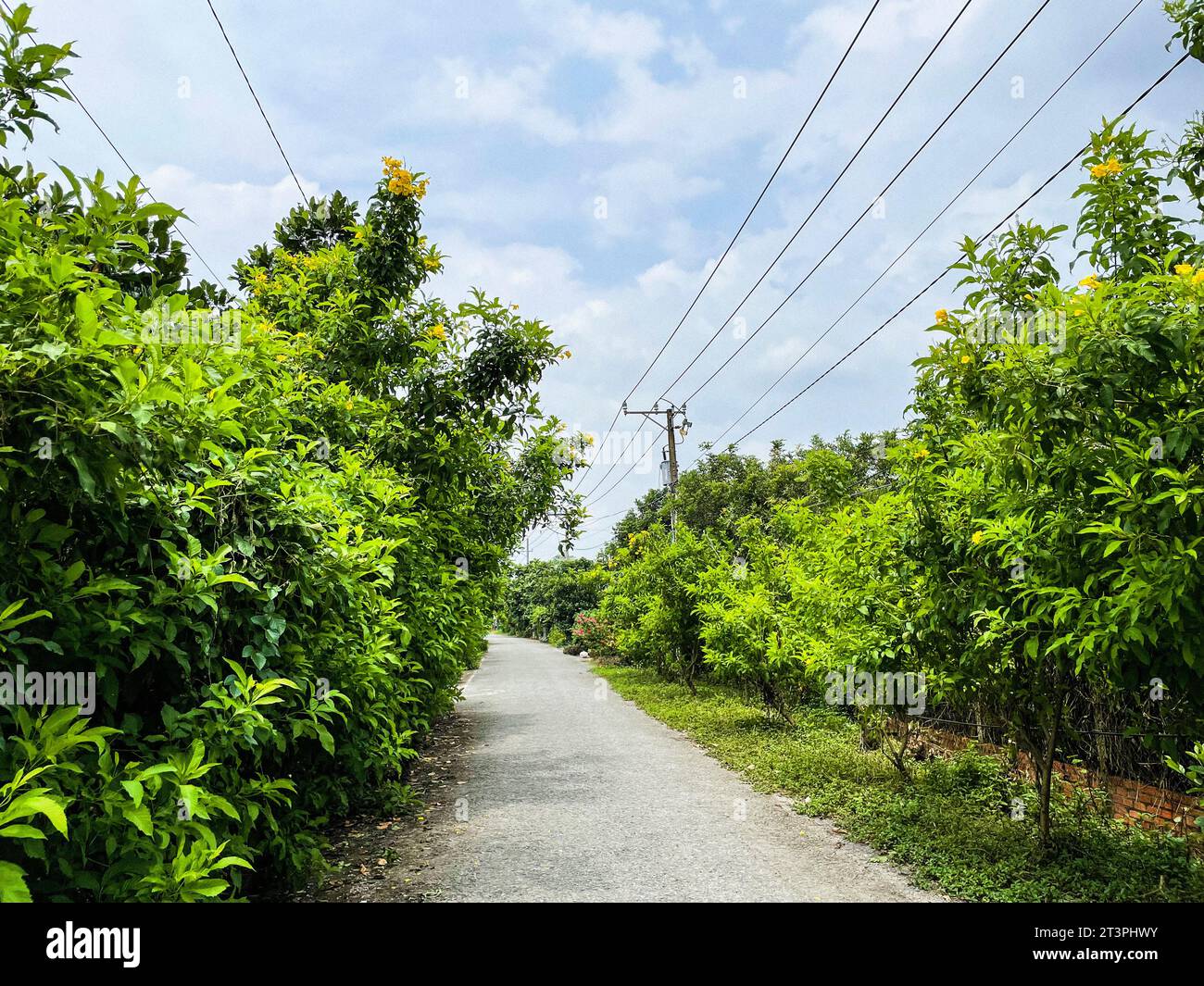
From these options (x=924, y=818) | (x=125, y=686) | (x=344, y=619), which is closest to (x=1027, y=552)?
(x=924, y=818)

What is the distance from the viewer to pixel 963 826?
5.36 meters

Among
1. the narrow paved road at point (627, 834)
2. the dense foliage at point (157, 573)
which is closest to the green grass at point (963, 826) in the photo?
the narrow paved road at point (627, 834)

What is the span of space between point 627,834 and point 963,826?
2467 millimetres

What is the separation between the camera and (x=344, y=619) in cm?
431

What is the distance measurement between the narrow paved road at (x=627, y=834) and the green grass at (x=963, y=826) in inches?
10.8

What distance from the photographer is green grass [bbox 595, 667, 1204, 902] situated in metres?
4.33

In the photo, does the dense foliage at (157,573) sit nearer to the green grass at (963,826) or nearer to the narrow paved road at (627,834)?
the narrow paved road at (627,834)

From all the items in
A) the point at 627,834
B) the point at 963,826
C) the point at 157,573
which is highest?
the point at 157,573

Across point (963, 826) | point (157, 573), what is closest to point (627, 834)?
point (963, 826)

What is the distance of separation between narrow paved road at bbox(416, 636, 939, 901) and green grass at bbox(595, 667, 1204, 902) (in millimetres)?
274

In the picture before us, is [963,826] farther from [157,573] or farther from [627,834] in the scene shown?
[157,573]

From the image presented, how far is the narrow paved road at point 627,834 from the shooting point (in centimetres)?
459
